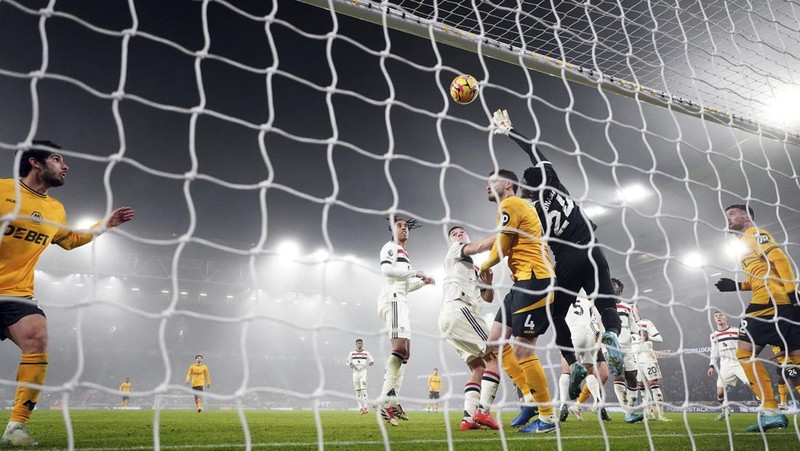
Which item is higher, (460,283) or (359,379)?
(460,283)

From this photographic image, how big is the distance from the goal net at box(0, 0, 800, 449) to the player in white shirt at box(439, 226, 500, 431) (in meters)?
0.62

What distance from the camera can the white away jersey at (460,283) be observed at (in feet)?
17.4

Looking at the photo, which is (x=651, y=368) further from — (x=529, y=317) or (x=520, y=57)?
(x=520, y=57)

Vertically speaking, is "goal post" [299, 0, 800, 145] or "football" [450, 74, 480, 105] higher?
"football" [450, 74, 480, 105]

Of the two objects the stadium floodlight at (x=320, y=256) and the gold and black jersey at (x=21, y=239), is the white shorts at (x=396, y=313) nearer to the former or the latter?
the stadium floodlight at (x=320, y=256)

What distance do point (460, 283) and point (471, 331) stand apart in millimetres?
547

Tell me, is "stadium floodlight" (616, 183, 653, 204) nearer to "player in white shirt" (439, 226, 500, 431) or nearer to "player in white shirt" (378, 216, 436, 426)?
"player in white shirt" (378, 216, 436, 426)

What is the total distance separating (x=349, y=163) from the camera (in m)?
23.6

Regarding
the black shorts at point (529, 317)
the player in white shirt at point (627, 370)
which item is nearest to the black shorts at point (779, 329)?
the player in white shirt at point (627, 370)

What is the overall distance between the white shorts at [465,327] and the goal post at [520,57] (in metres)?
2.63

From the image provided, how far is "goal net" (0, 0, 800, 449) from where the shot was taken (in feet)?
18.7

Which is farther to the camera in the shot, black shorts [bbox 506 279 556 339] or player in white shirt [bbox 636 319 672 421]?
player in white shirt [bbox 636 319 672 421]

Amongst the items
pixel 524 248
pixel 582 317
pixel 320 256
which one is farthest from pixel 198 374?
pixel 524 248

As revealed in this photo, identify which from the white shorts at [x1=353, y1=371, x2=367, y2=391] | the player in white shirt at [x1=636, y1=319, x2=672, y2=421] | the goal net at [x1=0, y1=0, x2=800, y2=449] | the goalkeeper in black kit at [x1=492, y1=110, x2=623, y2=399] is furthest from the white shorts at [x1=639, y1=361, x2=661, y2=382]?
the white shorts at [x1=353, y1=371, x2=367, y2=391]
